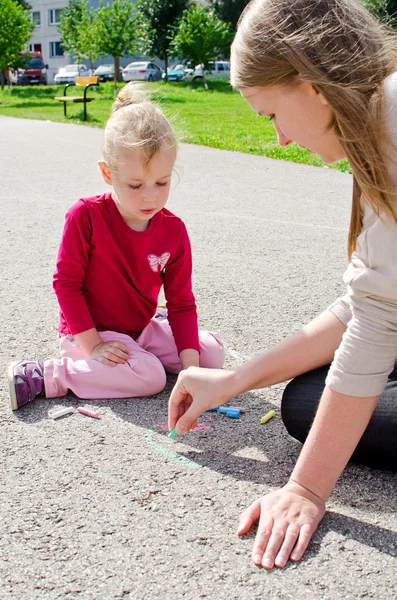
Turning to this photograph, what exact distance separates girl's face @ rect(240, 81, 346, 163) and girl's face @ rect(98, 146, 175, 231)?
76cm

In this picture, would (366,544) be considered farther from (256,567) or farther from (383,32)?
(383,32)

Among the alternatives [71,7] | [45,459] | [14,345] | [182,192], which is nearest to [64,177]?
[182,192]

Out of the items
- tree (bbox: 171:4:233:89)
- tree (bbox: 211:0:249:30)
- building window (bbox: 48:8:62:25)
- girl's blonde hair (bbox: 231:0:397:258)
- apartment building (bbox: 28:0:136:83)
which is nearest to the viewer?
girl's blonde hair (bbox: 231:0:397:258)

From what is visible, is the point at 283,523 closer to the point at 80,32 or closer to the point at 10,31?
the point at 10,31

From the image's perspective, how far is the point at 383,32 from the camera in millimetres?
1745

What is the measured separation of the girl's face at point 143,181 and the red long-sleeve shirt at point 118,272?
5.3 inches

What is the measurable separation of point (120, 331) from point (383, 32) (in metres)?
1.50

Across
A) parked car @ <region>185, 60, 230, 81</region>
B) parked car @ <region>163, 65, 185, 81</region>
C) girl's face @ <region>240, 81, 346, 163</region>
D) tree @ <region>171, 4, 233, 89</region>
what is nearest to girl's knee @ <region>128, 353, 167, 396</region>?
girl's face @ <region>240, 81, 346, 163</region>

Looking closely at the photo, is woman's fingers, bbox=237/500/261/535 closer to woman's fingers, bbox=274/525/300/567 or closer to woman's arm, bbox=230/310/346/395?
woman's fingers, bbox=274/525/300/567

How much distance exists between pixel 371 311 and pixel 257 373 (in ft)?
1.73

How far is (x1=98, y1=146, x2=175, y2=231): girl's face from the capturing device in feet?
8.34

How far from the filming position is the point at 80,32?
30.9 meters

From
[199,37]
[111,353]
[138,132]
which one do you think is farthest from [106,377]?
[199,37]

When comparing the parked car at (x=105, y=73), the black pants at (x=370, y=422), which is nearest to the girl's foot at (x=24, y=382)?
the black pants at (x=370, y=422)
